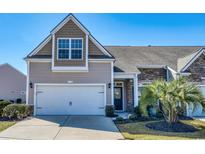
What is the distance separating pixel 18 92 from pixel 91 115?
12.8m

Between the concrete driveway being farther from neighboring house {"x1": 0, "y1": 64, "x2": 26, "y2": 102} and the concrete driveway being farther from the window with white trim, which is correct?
neighboring house {"x1": 0, "y1": 64, "x2": 26, "y2": 102}

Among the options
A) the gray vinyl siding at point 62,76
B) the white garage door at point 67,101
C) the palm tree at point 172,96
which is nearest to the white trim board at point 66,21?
the gray vinyl siding at point 62,76

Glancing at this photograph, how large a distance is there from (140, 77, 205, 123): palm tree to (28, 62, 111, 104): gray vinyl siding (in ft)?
17.1

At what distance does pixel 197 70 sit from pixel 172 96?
8.03m

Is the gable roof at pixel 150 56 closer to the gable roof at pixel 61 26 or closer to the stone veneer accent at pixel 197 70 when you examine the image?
the stone veneer accent at pixel 197 70

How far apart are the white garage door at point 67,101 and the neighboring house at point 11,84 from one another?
9.65m

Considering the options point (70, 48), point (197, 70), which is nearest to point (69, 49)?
point (70, 48)

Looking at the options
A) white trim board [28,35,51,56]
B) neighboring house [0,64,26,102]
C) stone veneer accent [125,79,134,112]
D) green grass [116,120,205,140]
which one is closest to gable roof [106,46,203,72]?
stone veneer accent [125,79,134,112]

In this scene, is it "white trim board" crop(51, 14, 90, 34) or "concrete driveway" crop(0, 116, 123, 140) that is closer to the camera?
"concrete driveway" crop(0, 116, 123, 140)

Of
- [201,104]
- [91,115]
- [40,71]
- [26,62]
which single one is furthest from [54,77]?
[201,104]

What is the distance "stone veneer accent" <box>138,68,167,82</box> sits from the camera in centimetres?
2086

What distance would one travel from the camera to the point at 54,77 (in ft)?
59.6

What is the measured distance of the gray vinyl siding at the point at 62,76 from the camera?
18.1 metres
